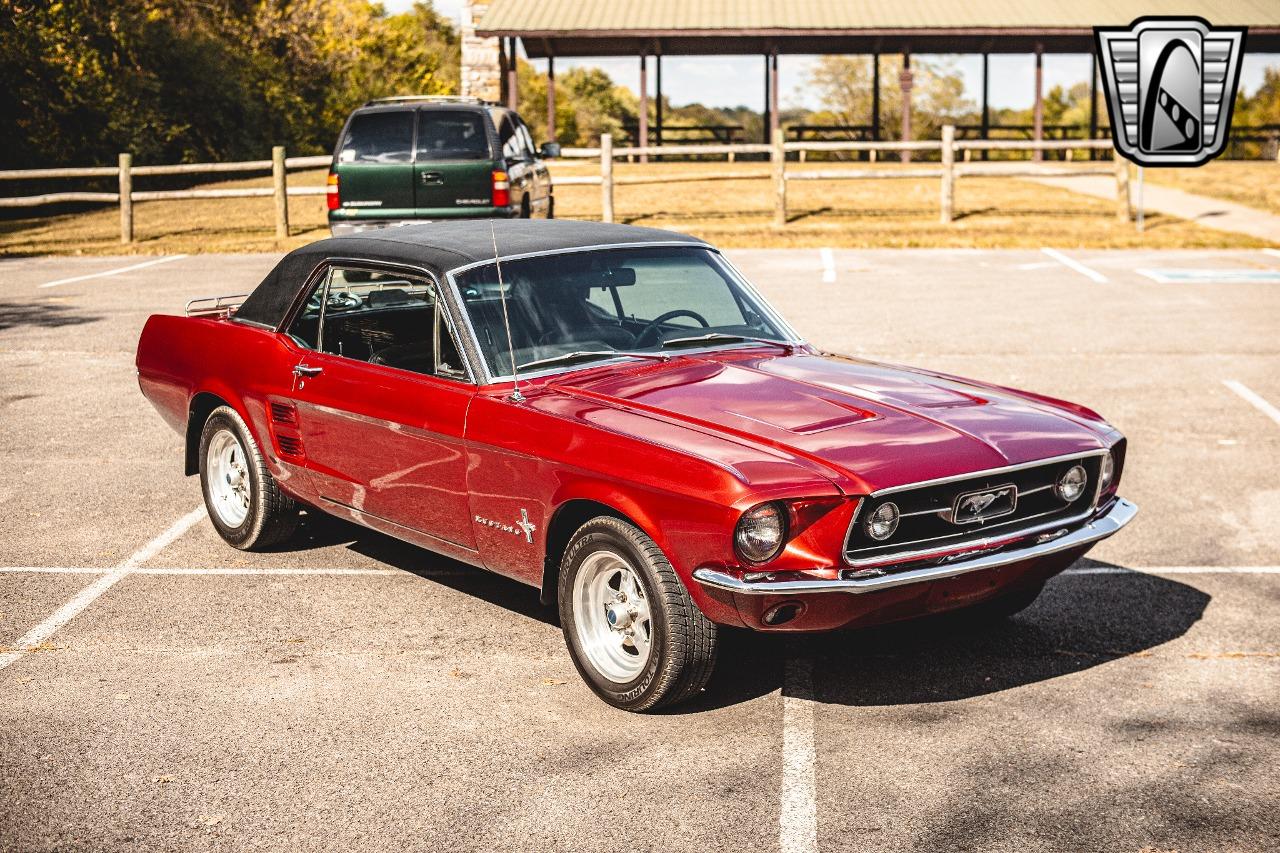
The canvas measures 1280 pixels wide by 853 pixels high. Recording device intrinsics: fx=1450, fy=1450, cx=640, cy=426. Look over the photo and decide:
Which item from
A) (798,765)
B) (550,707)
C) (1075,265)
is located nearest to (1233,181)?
(1075,265)

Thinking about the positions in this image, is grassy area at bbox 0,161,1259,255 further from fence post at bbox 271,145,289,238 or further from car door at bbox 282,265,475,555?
car door at bbox 282,265,475,555

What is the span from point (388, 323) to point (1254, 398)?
271 inches

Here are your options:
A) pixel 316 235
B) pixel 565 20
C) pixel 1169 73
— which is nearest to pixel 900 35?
pixel 565 20

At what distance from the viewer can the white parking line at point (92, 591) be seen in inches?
219

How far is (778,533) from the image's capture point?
14.5 feet

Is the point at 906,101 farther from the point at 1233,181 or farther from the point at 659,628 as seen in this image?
the point at 659,628

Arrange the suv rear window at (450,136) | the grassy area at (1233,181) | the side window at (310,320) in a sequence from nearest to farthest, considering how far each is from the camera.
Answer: the side window at (310,320) → the suv rear window at (450,136) → the grassy area at (1233,181)

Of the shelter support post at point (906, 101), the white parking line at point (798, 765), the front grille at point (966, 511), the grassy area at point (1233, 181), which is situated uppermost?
the shelter support post at point (906, 101)

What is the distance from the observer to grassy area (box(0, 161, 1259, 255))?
21.1 metres

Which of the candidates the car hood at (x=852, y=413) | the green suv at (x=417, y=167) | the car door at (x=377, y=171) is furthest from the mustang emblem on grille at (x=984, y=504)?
the car door at (x=377, y=171)

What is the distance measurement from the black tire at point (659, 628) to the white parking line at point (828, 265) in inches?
485

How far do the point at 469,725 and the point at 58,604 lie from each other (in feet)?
7.53

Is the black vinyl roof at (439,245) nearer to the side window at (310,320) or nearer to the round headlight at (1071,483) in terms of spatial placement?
the side window at (310,320)

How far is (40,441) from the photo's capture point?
30.3ft
